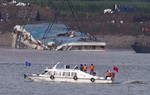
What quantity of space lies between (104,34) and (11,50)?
85.2 feet

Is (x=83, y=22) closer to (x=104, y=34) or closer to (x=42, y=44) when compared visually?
(x=104, y=34)

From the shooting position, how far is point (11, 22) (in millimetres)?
190125

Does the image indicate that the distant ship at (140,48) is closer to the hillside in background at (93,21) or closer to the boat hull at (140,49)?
the boat hull at (140,49)

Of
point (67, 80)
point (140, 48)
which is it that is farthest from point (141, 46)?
point (67, 80)

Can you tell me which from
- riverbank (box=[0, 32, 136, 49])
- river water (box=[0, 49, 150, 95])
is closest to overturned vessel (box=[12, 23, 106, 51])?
riverbank (box=[0, 32, 136, 49])

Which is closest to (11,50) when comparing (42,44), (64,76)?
(42,44)

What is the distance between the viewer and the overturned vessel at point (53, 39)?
166125mm

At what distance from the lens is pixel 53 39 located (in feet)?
554

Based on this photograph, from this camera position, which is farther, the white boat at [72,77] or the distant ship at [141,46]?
the distant ship at [141,46]

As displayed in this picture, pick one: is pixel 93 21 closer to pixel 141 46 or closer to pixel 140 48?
pixel 141 46

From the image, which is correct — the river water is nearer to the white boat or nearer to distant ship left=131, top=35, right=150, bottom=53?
the white boat

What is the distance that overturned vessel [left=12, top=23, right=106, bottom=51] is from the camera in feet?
545

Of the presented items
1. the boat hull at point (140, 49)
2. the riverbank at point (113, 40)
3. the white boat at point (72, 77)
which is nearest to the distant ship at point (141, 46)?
the boat hull at point (140, 49)

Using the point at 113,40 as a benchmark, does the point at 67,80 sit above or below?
below
